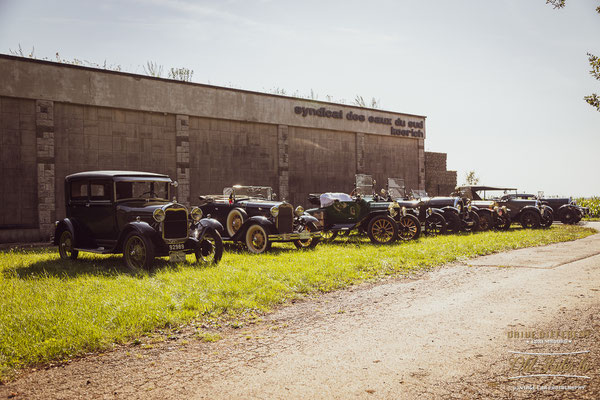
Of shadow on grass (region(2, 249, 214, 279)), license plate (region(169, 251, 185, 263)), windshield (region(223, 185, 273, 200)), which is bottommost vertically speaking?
shadow on grass (region(2, 249, 214, 279))

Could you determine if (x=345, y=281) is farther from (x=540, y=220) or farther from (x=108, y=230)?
(x=540, y=220)

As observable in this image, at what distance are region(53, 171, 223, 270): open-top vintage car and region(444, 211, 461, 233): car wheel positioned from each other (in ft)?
31.3

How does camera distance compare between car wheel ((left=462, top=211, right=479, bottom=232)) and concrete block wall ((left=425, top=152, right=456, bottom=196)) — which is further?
concrete block wall ((left=425, top=152, right=456, bottom=196))

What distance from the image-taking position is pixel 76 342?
415 cm

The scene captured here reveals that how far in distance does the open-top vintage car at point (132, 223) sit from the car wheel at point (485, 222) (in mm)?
11987

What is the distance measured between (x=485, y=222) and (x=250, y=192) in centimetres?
987

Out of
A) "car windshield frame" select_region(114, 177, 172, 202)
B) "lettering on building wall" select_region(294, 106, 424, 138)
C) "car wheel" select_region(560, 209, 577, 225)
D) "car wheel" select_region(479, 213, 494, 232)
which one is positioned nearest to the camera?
"car windshield frame" select_region(114, 177, 172, 202)

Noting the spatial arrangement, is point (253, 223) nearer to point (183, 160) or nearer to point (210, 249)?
point (210, 249)

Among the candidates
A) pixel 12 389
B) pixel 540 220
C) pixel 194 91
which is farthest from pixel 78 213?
pixel 540 220

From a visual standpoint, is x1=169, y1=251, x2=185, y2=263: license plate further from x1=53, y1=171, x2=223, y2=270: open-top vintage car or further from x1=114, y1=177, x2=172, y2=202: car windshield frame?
x1=114, y1=177, x2=172, y2=202: car windshield frame

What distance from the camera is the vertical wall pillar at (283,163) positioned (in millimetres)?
20686

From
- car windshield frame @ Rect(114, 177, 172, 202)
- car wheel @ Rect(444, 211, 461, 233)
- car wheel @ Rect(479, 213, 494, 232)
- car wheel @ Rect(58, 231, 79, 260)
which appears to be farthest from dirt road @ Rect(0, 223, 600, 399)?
car wheel @ Rect(479, 213, 494, 232)

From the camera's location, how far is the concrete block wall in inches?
1100

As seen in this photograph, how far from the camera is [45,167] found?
15211mm
